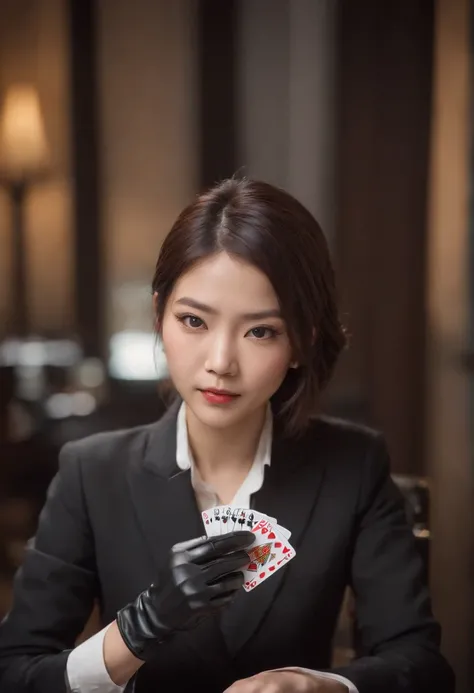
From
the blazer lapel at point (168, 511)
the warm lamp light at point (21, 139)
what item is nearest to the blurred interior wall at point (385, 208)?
the warm lamp light at point (21, 139)

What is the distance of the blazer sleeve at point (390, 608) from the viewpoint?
1.03m

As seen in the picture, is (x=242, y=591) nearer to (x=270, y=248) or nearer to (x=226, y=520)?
(x=226, y=520)

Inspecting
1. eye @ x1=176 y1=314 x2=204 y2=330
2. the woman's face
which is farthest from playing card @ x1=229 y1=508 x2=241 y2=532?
eye @ x1=176 y1=314 x2=204 y2=330

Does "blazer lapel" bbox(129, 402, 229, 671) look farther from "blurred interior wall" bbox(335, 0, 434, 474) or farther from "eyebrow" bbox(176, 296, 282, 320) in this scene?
"blurred interior wall" bbox(335, 0, 434, 474)

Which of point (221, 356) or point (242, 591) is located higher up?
point (221, 356)

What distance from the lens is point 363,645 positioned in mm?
1115

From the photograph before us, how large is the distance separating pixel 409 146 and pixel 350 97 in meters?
0.32

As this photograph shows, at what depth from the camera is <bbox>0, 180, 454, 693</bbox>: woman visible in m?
0.94

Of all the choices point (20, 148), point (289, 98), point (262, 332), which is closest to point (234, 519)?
point (262, 332)

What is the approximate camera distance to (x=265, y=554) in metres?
0.96

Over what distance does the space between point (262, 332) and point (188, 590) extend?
297 mm

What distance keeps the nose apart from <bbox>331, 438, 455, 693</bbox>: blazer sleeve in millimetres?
310

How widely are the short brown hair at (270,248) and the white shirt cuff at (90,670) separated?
1.29 feet

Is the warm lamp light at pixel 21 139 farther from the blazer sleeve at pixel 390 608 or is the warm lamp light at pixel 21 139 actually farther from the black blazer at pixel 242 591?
the blazer sleeve at pixel 390 608
